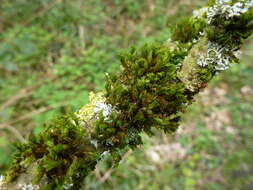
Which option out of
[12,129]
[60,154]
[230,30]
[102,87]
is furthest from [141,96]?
[12,129]

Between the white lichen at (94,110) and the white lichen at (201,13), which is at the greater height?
the white lichen at (201,13)

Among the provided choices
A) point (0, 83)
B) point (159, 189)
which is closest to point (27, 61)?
point (0, 83)

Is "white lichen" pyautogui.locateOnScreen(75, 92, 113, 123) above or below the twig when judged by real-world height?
above

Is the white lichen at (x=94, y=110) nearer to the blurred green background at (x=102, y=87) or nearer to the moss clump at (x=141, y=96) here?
the moss clump at (x=141, y=96)

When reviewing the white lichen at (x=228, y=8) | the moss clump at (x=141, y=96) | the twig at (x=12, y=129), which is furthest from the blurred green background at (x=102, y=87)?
the white lichen at (x=228, y=8)

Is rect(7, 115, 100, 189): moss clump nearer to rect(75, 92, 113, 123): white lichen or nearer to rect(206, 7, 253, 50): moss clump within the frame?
rect(75, 92, 113, 123): white lichen

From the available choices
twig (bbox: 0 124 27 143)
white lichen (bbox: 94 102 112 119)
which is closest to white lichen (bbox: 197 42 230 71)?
white lichen (bbox: 94 102 112 119)

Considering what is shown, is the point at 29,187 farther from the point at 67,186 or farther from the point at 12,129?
the point at 12,129

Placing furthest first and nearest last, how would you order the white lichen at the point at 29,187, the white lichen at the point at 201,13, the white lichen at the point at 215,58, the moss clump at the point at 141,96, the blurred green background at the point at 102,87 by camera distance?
the blurred green background at the point at 102,87 → the white lichen at the point at 201,13 → the white lichen at the point at 215,58 → the moss clump at the point at 141,96 → the white lichen at the point at 29,187

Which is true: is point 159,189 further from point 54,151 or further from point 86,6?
point 86,6
